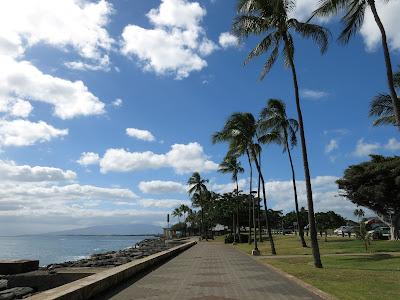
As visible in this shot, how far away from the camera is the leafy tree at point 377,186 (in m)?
42.3

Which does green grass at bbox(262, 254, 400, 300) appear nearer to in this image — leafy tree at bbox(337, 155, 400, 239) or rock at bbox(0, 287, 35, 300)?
rock at bbox(0, 287, 35, 300)

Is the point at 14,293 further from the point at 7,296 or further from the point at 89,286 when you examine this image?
the point at 89,286

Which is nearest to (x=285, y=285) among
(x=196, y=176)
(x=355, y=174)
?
(x=355, y=174)

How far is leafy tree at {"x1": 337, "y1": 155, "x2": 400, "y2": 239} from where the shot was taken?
42312 millimetres

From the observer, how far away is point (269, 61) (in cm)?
2286

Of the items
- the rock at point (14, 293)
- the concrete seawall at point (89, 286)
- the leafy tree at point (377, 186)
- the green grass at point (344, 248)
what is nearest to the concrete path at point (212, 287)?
the concrete seawall at point (89, 286)

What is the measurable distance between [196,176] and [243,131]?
52154 millimetres

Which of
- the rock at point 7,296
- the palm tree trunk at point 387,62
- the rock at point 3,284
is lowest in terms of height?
the rock at point 7,296

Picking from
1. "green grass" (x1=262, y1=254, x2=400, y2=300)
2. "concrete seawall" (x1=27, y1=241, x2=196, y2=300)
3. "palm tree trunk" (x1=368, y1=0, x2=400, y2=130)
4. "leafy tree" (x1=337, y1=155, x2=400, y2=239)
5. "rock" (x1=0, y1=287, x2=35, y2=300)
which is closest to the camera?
"concrete seawall" (x1=27, y1=241, x2=196, y2=300)

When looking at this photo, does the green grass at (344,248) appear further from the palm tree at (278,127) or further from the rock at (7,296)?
the rock at (7,296)

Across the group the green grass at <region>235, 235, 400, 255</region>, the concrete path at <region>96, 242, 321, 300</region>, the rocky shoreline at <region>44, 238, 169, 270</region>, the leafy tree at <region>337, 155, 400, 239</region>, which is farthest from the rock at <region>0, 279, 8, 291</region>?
the leafy tree at <region>337, 155, 400, 239</region>

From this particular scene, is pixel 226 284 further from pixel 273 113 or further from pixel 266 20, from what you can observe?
pixel 273 113

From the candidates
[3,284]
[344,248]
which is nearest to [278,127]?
[344,248]

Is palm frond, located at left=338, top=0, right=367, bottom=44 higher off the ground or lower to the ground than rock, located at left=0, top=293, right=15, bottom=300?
higher
